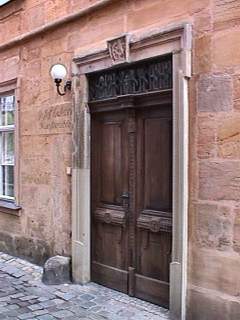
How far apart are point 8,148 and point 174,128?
4.04 meters

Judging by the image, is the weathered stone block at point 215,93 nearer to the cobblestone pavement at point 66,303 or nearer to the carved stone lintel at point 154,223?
the carved stone lintel at point 154,223

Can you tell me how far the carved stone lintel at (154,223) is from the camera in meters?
4.80

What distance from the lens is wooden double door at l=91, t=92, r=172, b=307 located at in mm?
4887

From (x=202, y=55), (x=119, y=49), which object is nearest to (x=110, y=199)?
(x=119, y=49)

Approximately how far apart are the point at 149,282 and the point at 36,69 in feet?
11.7

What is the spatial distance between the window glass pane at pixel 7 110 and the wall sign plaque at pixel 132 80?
2.28 metres

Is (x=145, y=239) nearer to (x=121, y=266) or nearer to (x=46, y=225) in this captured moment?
(x=121, y=266)

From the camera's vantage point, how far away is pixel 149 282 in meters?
5.03

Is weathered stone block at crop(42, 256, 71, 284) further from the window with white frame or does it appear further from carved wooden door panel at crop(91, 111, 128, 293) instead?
the window with white frame

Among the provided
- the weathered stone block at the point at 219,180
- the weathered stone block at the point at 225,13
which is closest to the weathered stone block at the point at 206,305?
the weathered stone block at the point at 219,180

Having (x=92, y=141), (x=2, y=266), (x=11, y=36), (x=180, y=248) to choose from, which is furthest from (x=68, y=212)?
(x=11, y=36)

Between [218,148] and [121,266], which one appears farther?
[121,266]

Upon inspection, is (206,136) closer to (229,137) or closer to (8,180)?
(229,137)

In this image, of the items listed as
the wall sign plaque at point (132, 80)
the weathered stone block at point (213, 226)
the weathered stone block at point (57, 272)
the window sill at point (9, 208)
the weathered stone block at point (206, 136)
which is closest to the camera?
the weathered stone block at point (213, 226)
